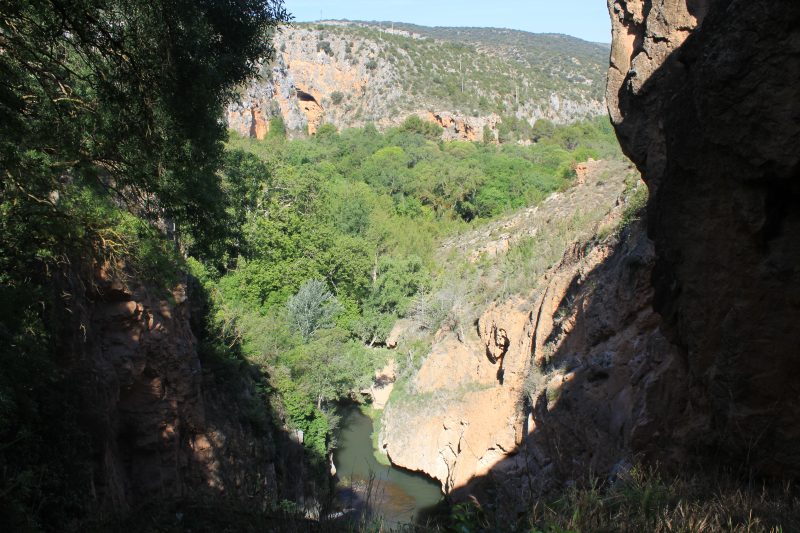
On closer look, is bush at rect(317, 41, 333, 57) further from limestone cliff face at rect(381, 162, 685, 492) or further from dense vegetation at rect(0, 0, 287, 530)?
dense vegetation at rect(0, 0, 287, 530)

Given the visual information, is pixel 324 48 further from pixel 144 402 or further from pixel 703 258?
pixel 703 258

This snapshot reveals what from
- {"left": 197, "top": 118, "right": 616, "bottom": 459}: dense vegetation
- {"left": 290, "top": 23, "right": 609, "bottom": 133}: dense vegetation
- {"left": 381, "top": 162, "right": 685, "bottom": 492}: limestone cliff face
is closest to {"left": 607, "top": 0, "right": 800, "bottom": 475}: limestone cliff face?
{"left": 381, "top": 162, "right": 685, "bottom": 492}: limestone cliff face

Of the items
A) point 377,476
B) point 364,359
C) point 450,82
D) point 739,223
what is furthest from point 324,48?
point 739,223

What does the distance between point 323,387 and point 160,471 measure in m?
11.7

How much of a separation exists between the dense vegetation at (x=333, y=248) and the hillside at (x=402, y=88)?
18.2m

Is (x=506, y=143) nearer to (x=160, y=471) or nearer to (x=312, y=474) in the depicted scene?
(x=312, y=474)

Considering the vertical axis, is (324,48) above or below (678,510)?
above

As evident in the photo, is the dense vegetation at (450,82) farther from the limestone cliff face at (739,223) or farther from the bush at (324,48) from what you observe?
the limestone cliff face at (739,223)

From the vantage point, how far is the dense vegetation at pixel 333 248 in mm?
21547

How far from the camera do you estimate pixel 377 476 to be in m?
20.2

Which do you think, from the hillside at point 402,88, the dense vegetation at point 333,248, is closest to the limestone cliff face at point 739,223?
the dense vegetation at point 333,248

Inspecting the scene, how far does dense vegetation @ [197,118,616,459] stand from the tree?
0.18 feet

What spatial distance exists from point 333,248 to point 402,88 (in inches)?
2386

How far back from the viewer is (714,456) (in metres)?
5.78
